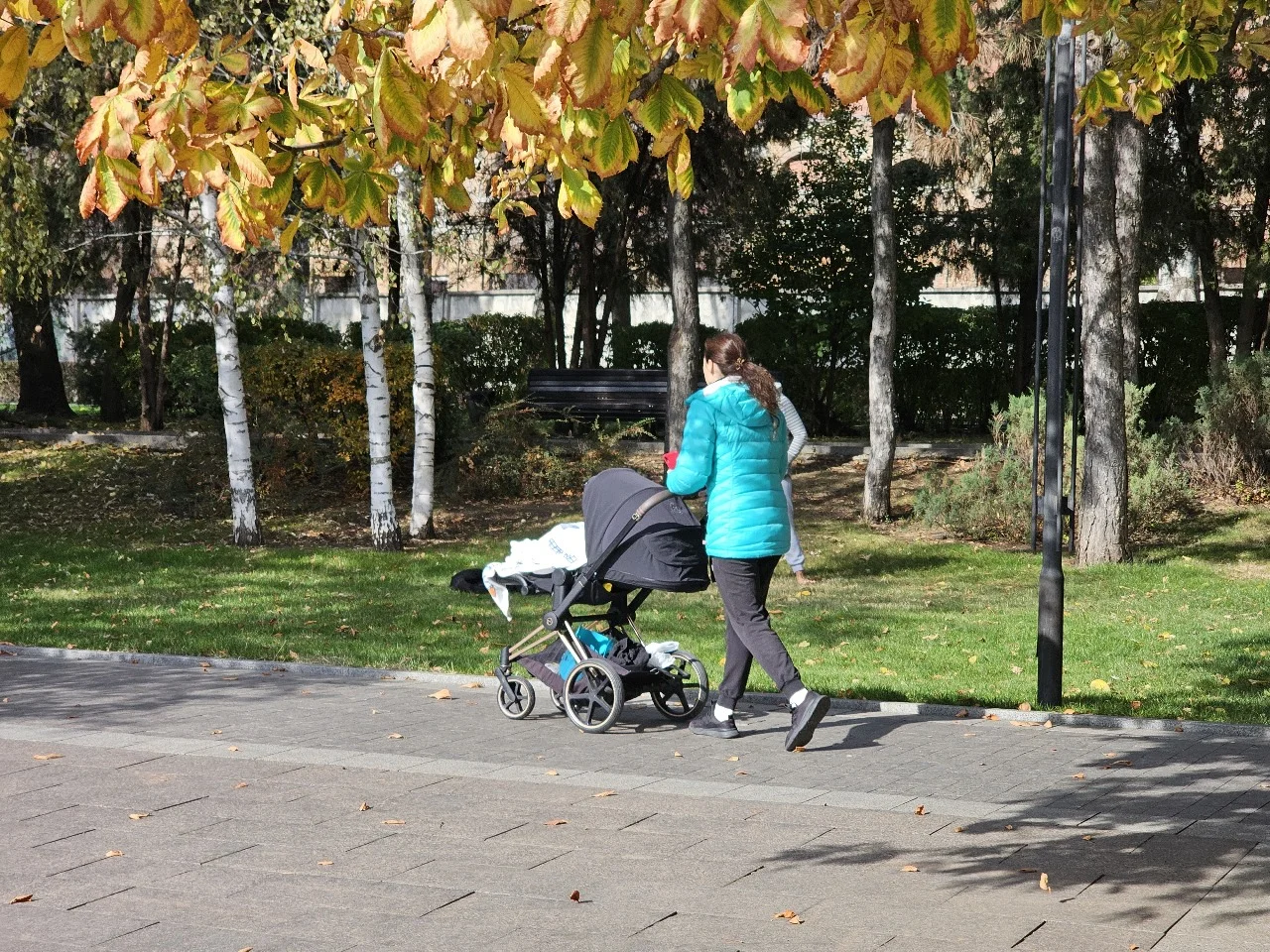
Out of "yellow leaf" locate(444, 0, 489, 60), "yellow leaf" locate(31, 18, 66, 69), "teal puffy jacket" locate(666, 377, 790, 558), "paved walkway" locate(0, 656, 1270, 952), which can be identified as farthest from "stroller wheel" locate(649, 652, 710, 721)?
"yellow leaf" locate(444, 0, 489, 60)

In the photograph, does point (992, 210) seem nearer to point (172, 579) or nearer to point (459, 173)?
point (172, 579)

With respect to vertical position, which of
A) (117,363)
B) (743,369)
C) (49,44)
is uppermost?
(49,44)

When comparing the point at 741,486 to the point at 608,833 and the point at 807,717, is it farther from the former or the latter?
the point at 608,833

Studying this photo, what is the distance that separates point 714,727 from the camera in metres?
7.51

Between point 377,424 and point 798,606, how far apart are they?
5.06 meters

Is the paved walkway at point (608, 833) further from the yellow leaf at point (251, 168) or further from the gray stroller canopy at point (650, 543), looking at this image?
the yellow leaf at point (251, 168)

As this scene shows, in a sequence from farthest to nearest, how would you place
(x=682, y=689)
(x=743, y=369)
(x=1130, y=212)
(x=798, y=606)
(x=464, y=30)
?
(x=1130, y=212)
(x=798, y=606)
(x=682, y=689)
(x=743, y=369)
(x=464, y=30)

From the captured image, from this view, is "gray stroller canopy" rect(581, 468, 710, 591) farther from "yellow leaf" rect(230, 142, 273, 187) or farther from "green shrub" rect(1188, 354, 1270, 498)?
"green shrub" rect(1188, 354, 1270, 498)

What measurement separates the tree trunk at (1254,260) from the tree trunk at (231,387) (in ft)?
47.5

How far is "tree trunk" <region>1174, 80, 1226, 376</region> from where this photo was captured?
23.0 metres

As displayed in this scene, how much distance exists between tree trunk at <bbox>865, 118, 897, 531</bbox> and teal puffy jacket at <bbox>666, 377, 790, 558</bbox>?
1004cm

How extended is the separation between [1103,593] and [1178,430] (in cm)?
664

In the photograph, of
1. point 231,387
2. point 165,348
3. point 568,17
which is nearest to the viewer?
point 568,17

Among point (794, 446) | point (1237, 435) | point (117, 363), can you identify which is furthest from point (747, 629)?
point (117, 363)
